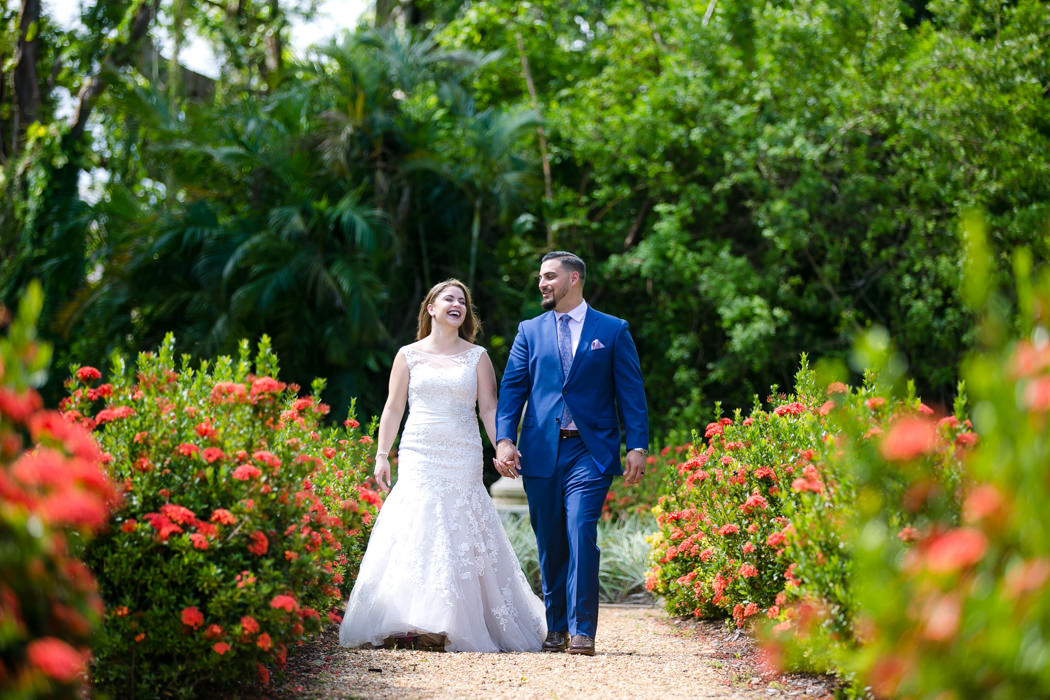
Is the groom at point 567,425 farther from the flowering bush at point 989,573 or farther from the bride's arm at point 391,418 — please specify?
the flowering bush at point 989,573

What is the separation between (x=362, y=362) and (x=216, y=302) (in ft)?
6.43

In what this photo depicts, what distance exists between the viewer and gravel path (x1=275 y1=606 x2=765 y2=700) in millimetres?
4094

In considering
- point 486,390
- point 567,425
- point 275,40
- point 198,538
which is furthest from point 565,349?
point 275,40

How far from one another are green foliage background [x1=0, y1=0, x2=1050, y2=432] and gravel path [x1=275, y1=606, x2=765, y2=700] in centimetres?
705

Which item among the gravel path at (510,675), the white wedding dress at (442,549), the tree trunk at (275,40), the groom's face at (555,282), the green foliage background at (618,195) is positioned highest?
the tree trunk at (275,40)

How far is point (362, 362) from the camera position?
487 inches

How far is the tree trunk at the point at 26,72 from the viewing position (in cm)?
1509

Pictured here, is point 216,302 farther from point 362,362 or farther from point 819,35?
point 819,35

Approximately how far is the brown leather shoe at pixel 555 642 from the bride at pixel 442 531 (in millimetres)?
165

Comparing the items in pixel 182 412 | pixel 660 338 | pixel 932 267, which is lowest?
pixel 182 412

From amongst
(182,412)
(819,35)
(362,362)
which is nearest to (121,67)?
(362,362)

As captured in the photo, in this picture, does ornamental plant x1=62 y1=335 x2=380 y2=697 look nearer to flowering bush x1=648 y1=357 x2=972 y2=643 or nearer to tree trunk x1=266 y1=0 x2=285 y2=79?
flowering bush x1=648 y1=357 x2=972 y2=643

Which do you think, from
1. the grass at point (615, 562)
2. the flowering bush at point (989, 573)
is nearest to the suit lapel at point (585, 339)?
the grass at point (615, 562)

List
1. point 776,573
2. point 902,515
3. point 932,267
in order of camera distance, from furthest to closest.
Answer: point 932,267, point 776,573, point 902,515
